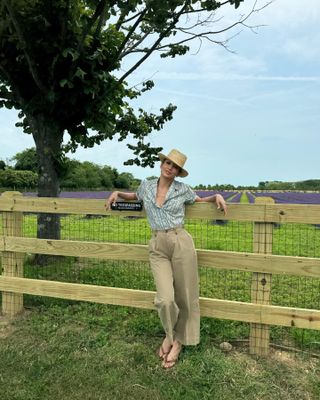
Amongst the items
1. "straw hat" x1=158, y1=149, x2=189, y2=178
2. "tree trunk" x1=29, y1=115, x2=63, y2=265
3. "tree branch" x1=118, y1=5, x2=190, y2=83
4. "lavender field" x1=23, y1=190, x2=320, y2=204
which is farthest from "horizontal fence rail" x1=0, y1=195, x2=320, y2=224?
"lavender field" x1=23, y1=190, x2=320, y2=204

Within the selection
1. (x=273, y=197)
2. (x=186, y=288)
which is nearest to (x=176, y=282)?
(x=186, y=288)

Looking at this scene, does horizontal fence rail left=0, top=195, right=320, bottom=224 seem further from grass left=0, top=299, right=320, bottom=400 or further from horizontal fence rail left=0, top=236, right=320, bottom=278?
grass left=0, top=299, right=320, bottom=400

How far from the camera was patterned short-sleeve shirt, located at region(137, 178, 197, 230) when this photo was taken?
402 centimetres

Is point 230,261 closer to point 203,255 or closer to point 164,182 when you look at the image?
point 203,255

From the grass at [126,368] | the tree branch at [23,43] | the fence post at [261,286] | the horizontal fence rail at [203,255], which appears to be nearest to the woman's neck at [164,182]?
the horizontal fence rail at [203,255]

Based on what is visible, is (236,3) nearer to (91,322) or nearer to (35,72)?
(35,72)

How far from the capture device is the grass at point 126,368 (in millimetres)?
3570

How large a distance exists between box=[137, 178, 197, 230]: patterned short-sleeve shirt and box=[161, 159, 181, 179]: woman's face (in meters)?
0.11

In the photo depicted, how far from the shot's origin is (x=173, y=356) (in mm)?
4020

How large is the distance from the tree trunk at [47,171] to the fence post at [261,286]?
3808 millimetres

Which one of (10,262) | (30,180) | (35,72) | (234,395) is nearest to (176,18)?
(35,72)

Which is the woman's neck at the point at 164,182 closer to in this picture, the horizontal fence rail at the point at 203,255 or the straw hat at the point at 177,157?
the straw hat at the point at 177,157

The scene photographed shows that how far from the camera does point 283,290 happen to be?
20.7 feet

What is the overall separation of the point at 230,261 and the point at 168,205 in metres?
0.82
